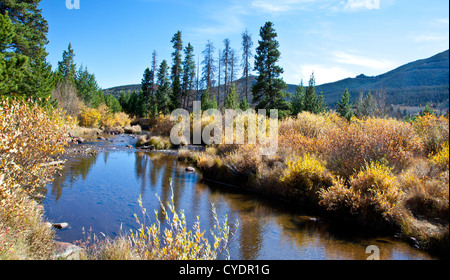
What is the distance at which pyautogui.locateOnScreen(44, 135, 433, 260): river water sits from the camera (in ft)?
24.6

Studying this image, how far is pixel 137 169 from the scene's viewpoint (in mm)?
17875

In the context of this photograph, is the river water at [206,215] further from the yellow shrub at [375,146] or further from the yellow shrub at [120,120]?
the yellow shrub at [120,120]

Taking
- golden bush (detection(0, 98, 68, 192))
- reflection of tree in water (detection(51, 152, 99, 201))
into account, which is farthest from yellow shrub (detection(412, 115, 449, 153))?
reflection of tree in water (detection(51, 152, 99, 201))

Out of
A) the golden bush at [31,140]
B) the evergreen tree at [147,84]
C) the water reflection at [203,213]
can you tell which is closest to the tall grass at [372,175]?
the water reflection at [203,213]

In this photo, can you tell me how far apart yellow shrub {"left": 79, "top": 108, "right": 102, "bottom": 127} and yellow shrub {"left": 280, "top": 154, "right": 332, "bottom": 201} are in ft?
130

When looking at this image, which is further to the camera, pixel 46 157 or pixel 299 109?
pixel 299 109

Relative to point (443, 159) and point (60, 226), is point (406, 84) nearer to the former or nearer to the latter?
point (443, 159)

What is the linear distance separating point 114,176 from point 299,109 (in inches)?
1048

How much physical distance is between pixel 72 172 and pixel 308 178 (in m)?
12.6

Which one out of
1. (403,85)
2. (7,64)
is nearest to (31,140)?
(7,64)

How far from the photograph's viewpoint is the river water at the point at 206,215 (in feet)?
24.6
